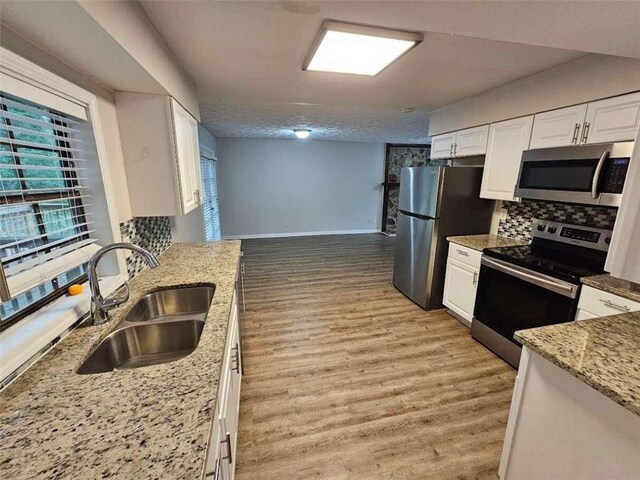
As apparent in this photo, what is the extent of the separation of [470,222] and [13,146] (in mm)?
3377

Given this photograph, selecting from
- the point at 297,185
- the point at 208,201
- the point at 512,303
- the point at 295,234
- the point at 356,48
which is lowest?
the point at 295,234

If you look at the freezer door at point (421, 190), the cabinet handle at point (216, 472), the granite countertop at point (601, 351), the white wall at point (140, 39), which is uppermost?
the white wall at point (140, 39)

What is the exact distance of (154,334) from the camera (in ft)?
4.39

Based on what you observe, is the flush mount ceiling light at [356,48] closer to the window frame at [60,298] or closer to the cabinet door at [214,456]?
the window frame at [60,298]

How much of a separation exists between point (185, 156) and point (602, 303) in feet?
9.23

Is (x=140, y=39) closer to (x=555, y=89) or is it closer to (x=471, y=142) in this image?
(x=555, y=89)

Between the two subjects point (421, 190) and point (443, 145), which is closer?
point (421, 190)

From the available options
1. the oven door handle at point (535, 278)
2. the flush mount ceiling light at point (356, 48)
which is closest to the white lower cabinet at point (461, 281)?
the oven door handle at point (535, 278)

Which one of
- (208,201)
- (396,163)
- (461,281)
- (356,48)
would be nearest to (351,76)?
(356,48)

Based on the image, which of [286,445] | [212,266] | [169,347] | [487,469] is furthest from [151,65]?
[487,469]

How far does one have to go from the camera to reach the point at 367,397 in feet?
6.36

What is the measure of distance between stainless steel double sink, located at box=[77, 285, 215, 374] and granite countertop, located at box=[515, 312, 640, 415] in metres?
1.44

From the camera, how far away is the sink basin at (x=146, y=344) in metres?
1.16

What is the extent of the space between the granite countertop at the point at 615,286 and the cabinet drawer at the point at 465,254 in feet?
2.71
